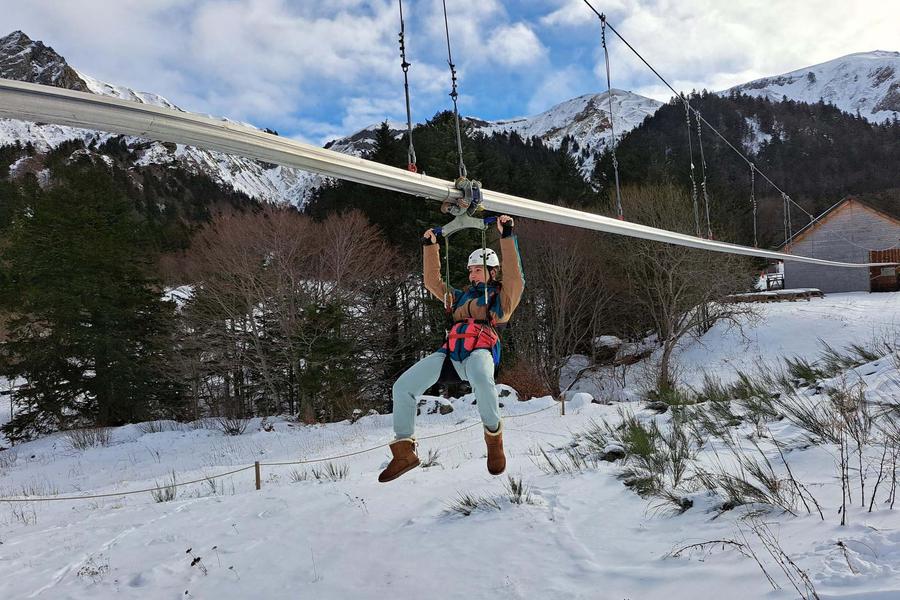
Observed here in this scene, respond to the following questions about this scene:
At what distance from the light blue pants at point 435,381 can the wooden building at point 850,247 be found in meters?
33.4

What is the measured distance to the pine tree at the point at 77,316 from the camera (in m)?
20.2

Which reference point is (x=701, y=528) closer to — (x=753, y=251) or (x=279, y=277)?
(x=753, y=251)

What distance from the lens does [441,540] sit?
497cm

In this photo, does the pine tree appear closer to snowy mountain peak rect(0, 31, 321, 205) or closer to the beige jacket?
snowy mountain peak rect(0, 31, 321, 205)

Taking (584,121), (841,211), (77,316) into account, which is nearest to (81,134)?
(77,316)

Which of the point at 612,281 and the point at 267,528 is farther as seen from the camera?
the point at 612,281

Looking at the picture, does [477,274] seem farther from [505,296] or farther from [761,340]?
[761,340]

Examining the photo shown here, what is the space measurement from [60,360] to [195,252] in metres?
7.03

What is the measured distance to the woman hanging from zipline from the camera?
299 cm

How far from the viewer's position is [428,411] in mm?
15148

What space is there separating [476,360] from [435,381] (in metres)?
0.28

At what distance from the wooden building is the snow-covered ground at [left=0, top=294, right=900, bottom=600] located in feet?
91.4

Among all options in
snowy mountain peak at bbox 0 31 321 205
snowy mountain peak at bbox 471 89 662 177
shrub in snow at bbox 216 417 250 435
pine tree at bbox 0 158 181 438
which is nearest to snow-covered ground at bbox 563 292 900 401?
shrub in snow at bbox 216 417 250 435

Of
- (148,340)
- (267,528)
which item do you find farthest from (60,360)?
(267,528)
